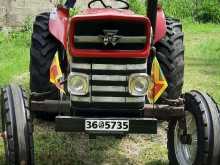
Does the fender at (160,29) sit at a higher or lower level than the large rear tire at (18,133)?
higher

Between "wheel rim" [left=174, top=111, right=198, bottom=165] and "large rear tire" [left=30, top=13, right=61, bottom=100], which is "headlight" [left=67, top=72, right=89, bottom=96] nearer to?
"large rear tire" [left=30, top=13, right=61, bottom=100]

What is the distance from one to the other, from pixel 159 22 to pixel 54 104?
5.03ft

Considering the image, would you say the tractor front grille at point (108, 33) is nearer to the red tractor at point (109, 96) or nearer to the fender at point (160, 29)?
the red tractor at point (109, 96)

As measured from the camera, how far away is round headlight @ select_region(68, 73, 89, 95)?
5249 mm

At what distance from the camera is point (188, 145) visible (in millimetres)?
5953

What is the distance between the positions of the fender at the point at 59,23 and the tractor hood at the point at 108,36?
0.88m

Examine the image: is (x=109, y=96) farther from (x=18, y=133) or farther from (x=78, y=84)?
(x=18, y=133)

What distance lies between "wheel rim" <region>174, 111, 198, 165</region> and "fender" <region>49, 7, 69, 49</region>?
144 centimetres

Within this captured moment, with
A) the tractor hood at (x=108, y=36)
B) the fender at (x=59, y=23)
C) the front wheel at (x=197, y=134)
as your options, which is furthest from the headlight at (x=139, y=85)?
the fender at (x=59, y=23)

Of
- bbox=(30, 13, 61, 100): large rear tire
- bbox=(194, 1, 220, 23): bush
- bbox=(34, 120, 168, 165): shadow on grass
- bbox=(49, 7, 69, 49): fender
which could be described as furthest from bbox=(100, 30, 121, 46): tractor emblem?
bbox=(194, 1, 220, 23): bush

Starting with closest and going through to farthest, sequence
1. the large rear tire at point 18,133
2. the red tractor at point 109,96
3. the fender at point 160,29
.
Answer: the large rear tire at point 18,133
the red tractor at point 109,96
the fender at point 160,29

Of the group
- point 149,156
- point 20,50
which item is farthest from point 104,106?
point 20,50

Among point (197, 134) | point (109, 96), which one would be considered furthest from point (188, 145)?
point (109, 96)

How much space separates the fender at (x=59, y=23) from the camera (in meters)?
6.21
